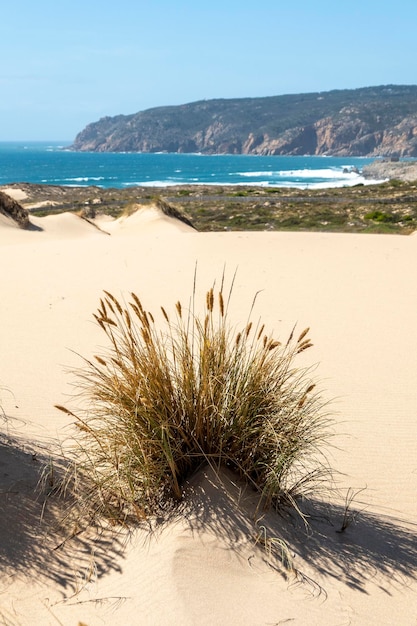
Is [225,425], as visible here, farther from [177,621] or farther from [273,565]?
[177,621]

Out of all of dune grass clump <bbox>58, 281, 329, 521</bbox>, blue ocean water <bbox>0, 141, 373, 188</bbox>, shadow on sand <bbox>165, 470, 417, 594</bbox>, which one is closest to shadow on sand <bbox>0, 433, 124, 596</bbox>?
dune grass clump <bbox>58, 281, 329, 521</bbox>

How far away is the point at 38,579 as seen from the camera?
2.75m

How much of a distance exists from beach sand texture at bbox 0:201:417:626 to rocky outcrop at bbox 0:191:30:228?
983 centimetres

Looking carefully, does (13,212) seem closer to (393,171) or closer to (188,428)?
(188,428)

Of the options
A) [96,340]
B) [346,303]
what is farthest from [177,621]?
[346,303]

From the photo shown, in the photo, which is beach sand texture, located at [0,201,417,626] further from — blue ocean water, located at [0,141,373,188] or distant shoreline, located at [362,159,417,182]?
distant shoreline, located at [362,159,417,182]

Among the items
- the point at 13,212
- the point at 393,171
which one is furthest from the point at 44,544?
the point at 393,171

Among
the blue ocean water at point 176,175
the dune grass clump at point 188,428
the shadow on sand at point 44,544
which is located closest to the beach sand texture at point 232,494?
the shadow on sand at point 44,544

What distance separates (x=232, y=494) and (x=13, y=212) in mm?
19398

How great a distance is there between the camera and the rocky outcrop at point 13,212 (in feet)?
68.7

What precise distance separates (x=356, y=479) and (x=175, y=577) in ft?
6.41

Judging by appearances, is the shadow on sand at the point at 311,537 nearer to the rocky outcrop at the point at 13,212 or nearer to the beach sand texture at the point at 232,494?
the beach sand texture at the point at 232,494

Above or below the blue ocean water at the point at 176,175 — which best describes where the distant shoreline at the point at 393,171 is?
above

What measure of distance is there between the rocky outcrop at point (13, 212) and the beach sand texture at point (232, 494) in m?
9.83
